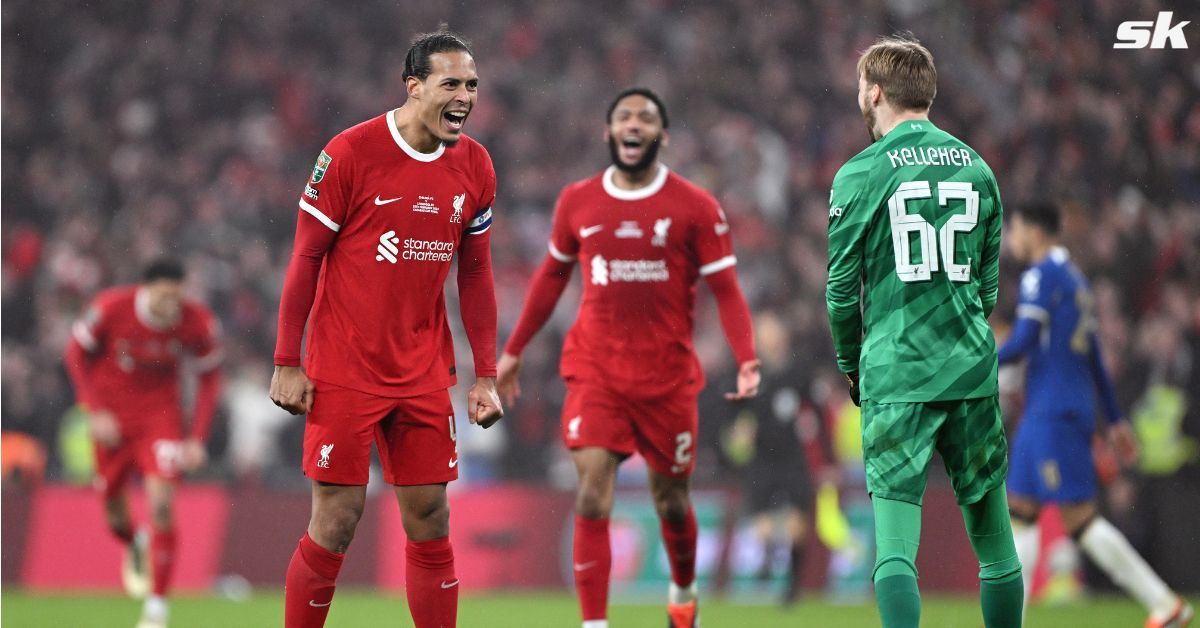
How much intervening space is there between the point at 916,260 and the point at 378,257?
6.98 ft

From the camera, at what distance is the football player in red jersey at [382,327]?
538 centimetres

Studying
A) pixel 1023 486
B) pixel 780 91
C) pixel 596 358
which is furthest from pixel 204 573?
pixel 780 91

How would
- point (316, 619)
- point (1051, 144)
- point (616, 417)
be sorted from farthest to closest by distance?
1. point (1051, 144)
2. point (616, 417)
3. point (316, 619)

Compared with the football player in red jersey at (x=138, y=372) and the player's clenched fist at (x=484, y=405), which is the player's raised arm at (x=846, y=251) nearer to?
the player's clenched fist at (x=484, y=405)

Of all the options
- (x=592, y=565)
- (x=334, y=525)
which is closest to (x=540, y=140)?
(x=592, y=565)

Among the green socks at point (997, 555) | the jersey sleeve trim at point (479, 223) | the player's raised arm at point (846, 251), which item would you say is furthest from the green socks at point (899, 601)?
the jersey sleeve trim at point (479, 223)

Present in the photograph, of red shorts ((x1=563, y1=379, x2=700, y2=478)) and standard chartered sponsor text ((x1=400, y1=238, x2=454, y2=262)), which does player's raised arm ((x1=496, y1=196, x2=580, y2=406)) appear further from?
standard chartered sponsor text ((x1=400, y1=238, x2=454, y2=262))

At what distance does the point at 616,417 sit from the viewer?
281 inches

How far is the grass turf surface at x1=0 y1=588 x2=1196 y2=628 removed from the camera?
9883 millimetres

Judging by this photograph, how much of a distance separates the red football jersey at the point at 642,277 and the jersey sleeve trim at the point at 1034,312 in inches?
73.9

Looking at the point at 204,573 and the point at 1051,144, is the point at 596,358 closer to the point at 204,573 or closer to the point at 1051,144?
the point at 204,573

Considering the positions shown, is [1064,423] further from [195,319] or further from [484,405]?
[195,319]

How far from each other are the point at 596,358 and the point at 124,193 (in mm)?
14417

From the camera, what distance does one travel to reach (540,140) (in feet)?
66.1
